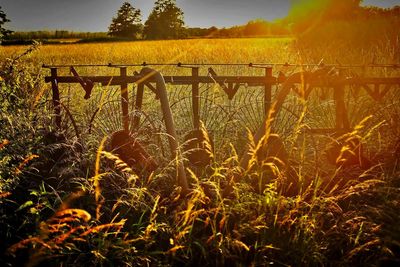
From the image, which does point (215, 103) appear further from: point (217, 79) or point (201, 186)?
point (201, 186)

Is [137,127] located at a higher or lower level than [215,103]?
lower

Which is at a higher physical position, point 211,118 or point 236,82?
point 236,82

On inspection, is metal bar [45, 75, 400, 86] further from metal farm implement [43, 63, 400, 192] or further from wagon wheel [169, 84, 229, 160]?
wagon wheel [169, 84, 229, 160]

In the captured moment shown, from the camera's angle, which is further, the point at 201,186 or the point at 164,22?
the point at 164,22

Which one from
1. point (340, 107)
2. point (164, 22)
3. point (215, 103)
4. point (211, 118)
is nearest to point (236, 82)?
point (215, 103)

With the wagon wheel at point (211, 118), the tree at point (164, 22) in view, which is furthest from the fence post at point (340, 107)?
the tree at point (164, 22)

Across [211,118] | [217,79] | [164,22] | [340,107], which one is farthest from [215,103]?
[164,22]

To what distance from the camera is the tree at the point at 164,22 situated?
5047cm

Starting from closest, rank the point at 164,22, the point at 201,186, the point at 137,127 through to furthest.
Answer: the point at 201,186
the point at 137,127
the point at 164,22

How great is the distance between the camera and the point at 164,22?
5106 centimetres

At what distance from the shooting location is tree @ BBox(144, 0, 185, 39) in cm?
5047

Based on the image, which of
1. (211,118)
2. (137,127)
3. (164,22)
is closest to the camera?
(137,127)

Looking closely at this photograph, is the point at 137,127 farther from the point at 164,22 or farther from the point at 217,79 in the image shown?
the point at 164,22

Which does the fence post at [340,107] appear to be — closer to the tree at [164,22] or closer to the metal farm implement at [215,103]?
→ the metal farm implement at [215,103]
